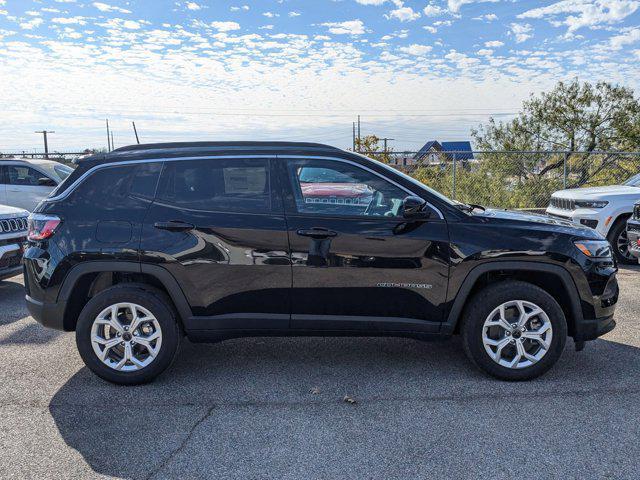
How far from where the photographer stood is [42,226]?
14.0ft

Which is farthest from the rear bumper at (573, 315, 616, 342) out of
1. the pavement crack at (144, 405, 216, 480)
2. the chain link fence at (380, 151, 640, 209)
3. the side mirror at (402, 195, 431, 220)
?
the chain link fence at (380, 151, 640, 209)

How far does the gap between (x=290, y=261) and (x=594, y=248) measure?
2.34 meters

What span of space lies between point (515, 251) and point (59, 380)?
363 centimetres

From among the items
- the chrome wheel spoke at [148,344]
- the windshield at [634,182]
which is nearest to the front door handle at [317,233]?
the chrome wheel spoke at [148,344]

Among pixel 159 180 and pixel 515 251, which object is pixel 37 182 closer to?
pixel 159 180

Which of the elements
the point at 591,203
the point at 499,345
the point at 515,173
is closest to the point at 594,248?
the point at 499,345

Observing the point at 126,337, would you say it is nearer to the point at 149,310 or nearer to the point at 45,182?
the point at 149,310

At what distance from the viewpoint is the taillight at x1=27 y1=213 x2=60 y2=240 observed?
4.25 meters

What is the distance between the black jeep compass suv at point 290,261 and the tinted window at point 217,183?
0.04 feet

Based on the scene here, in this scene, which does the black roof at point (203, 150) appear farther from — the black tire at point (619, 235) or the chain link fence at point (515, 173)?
the chain link fence at point (515, 173)

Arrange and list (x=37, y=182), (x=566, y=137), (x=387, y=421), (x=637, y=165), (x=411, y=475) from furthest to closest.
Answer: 1. (x=566, y=137)
2. (x=637, y=165)
3. (x=37, y=182)
4. (x=387, y=421)
5. (x=411, y=475)

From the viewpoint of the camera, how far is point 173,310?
430 centimetres

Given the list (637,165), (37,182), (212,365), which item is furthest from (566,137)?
(212,365)

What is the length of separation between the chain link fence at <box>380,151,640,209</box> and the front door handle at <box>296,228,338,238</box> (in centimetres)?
1033
